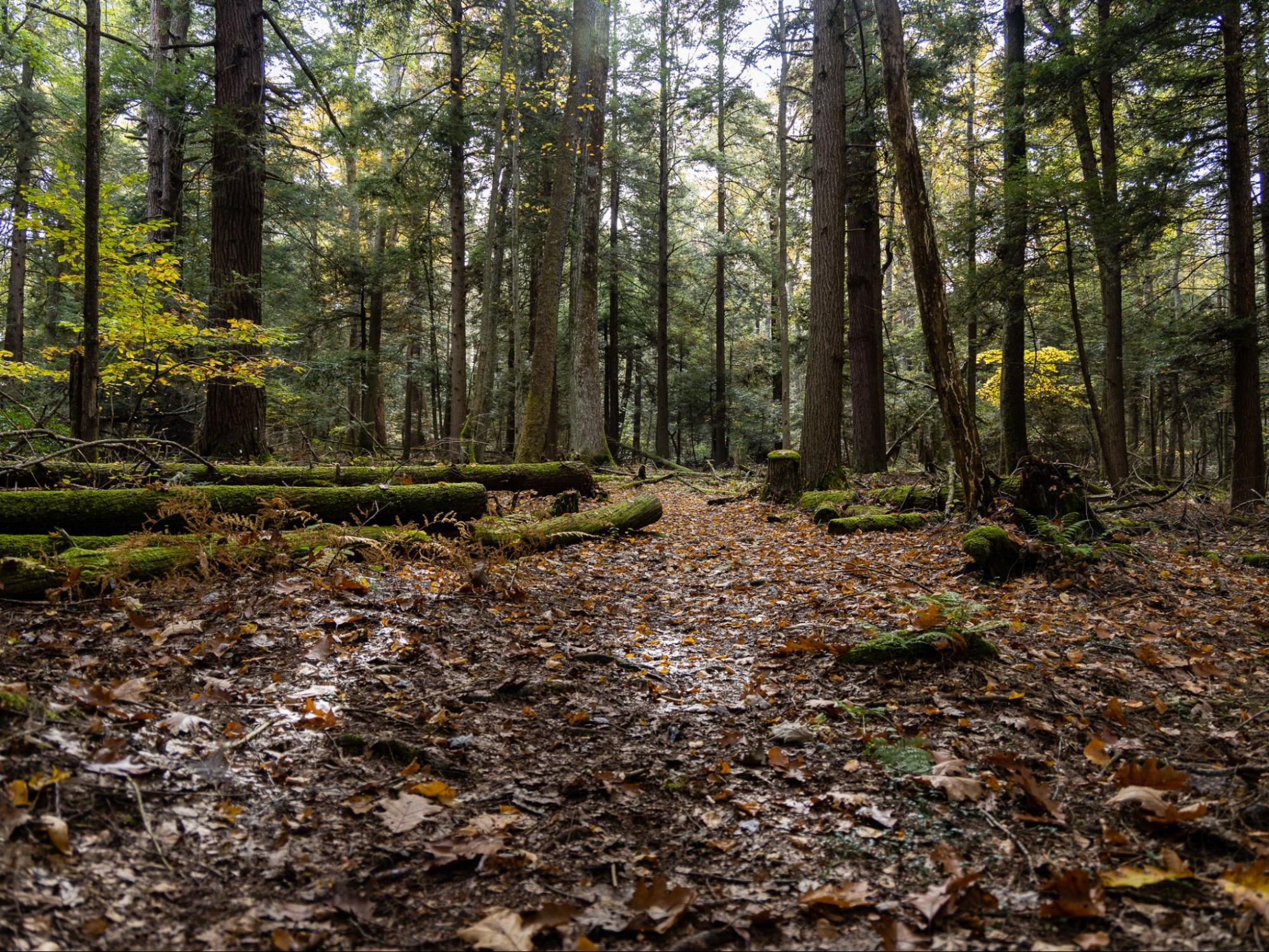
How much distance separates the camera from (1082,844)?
87.7 inches

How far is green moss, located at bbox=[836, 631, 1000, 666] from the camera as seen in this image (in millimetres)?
3818

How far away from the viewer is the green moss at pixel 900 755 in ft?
9.27

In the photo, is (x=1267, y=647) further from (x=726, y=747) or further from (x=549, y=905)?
(x=549, y=905)

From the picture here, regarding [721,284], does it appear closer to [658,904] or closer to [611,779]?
[611,779]

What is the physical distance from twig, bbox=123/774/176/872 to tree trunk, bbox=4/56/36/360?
17.5 m

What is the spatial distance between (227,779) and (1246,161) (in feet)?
47.1

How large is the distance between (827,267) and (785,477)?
12.1 ft

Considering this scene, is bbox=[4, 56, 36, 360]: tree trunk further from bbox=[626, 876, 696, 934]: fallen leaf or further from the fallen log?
bbox=[626, 876, 696, 934]: fallen leaf

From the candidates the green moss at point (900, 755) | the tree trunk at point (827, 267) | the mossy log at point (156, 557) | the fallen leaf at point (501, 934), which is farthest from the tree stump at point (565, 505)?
the fallen leaf at point (501, 934)

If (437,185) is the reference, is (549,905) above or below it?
below

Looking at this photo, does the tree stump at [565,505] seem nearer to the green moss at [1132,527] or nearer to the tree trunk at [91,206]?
the tree trunk at [91,206]

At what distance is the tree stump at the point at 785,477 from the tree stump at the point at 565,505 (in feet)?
12.8

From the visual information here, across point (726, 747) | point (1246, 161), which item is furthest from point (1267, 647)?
point (1246, 161)

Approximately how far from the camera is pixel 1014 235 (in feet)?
37.8
